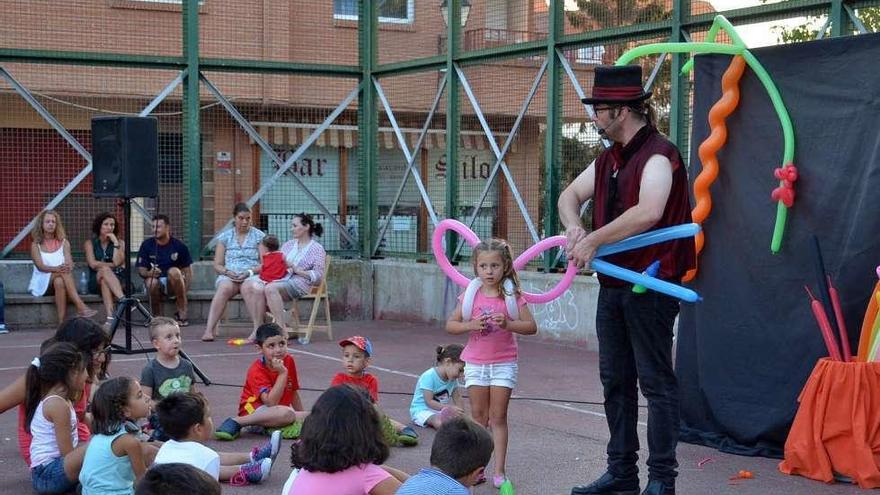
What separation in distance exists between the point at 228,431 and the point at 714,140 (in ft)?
11.4

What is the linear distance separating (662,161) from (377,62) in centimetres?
1025

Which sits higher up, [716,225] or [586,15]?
[586,15]

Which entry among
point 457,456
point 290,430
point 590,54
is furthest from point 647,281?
point 590,54

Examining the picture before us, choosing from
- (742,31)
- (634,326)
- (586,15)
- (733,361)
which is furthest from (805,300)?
(586,15)

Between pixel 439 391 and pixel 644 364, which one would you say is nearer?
pixel 644 364

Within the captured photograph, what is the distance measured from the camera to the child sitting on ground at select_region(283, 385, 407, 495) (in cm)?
417

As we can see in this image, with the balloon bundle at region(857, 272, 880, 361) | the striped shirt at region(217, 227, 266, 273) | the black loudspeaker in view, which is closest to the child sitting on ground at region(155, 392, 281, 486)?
the balloon bundle at region(857, 272, 880, 361)

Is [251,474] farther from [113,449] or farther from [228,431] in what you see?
[228,431]

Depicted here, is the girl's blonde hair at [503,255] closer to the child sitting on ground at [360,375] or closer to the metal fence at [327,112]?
the child sitting on ground at [360,375]

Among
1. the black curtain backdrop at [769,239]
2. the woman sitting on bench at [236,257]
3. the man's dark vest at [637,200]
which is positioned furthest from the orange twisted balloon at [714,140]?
the woman sitting on bench at [236,257]

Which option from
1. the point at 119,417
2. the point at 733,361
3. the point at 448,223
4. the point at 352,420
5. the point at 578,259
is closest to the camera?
the point at 352,420

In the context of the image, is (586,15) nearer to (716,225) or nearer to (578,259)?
(716,225)

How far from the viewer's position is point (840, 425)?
630 centimetres

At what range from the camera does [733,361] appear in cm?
710
